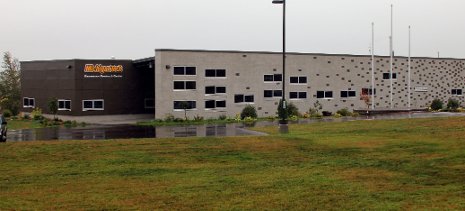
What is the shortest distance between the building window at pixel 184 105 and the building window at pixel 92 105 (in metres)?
8.22

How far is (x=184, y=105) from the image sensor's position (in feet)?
162

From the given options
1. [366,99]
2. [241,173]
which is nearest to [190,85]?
[366,99]

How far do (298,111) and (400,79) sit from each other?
16279mm

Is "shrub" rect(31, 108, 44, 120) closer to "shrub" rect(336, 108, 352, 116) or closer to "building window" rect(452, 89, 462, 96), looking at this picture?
"shrub" rect(336, 108, 352, 116)

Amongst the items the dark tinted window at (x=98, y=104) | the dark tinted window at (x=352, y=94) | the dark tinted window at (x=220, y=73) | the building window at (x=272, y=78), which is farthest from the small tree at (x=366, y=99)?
the dark tinted window at (x=98, y=104)

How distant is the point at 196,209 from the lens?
12016mm

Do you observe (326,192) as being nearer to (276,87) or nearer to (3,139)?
(3,139)

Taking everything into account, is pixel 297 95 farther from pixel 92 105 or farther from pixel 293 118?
pixel 92 105

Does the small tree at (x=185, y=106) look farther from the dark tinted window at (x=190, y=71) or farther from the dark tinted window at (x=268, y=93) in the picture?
the dark tinted window at (x=268, y=93)

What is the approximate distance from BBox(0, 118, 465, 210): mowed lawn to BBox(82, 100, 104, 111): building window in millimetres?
26132

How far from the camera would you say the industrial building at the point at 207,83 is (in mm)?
50688

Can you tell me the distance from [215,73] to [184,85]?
373cm

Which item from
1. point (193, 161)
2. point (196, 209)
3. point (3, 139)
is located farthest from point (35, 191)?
point (3, 139)

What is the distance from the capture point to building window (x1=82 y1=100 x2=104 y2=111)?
51.4 metres
